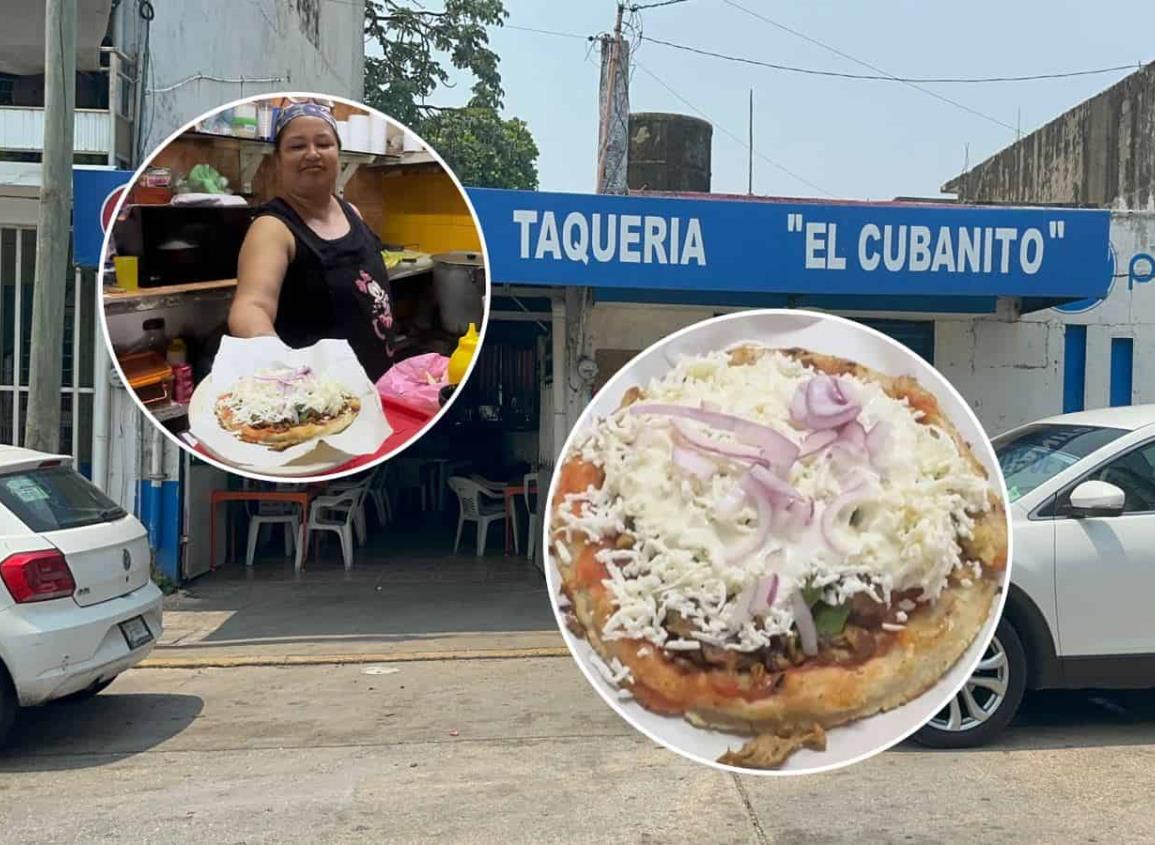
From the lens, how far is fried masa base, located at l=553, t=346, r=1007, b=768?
235 centimetres

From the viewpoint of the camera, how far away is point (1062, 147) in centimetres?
1798

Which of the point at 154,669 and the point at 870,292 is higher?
the point at 870,292

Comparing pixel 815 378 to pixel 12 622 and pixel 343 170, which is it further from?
pixel 12 622

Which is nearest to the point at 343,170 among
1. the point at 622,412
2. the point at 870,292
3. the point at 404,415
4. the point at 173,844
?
the point at 404,415

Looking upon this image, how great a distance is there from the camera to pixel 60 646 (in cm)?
552

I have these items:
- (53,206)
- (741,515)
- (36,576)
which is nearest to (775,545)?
(741,515)

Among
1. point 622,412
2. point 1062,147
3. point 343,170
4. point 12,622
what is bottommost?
point 12,622

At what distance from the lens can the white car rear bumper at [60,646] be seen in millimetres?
5422

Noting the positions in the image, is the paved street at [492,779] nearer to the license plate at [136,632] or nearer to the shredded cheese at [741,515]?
the license plate at [136,632]

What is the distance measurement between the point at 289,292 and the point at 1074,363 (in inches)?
404

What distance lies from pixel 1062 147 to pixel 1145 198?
2359 millimetres

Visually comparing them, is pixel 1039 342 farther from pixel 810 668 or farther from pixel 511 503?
pixel 810 668

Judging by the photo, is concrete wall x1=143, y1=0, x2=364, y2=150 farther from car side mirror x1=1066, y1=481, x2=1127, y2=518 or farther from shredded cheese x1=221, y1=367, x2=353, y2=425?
shredded cheese x1=221, y1=367, x2=353, y2=425

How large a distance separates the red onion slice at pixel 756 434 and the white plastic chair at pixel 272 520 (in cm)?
924
